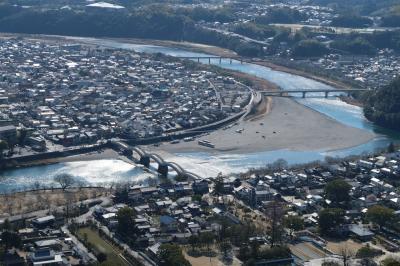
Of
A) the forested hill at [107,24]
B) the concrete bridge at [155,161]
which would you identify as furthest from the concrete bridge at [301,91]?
the forested hill at [107,24]

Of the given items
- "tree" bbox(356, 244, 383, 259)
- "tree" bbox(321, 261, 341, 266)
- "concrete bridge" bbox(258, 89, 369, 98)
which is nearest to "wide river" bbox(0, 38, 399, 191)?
"concrete bridge" bbox(258, 89, 369, 98)

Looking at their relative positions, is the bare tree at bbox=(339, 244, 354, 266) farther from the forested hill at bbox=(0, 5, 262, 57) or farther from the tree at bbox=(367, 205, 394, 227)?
the forested hill at bbox=(0, 5, 262, 57)

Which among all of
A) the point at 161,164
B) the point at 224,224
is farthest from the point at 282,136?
the point at 224,224

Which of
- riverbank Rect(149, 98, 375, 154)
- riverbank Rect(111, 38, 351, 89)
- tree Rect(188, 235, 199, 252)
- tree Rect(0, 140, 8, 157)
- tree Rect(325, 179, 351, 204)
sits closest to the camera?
tree Rect(188, 235, 199, 252)

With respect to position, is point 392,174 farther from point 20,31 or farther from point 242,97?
point 20,31

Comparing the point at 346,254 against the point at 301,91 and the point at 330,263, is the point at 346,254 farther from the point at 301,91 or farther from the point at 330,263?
the point at 301,91

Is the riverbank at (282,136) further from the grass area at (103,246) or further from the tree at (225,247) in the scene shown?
the tree at (225,247)
